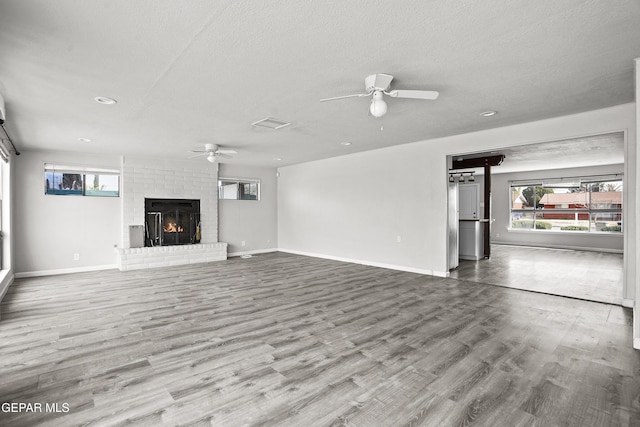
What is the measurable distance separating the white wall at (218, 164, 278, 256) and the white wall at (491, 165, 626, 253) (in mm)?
7782

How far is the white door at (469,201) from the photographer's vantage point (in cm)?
802

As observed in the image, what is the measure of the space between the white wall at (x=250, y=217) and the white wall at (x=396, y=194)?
750 millimetres

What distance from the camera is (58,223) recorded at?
635 centimetres

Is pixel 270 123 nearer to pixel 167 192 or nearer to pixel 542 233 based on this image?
pixel 167 192

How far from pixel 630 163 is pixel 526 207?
25.5ft

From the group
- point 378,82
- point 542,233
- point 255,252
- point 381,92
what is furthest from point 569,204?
point 378,82

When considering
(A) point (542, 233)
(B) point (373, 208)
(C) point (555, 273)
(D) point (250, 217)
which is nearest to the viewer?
(C) point (555, 273)

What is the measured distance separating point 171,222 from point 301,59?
20.5ft

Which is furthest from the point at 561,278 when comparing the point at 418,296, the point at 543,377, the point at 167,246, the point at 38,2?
the point at 167,246

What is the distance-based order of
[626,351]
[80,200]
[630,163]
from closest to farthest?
[626,351] → [630,163] → [80,200]

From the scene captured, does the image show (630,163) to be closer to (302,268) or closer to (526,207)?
(302,268)

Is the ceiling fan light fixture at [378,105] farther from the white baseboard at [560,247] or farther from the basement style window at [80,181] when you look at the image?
the white baseboard at [560,247]

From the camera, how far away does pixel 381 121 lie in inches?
179

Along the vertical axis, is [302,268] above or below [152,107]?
below
